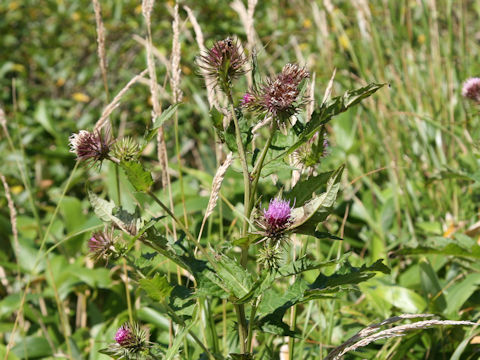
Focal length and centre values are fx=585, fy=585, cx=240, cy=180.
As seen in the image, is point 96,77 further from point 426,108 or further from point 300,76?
point 300,76

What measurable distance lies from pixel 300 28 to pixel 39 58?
1464mm

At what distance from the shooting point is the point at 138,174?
76 cm

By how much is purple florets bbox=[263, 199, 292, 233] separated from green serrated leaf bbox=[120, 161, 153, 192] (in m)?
0.16

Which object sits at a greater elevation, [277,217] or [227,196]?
[277,217]

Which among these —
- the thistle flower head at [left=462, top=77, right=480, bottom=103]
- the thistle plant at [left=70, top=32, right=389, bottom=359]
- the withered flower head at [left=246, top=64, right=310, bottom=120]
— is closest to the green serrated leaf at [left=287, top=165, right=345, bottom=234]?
the thistle plant at [left=70, top=32, right=389, bottom=359]

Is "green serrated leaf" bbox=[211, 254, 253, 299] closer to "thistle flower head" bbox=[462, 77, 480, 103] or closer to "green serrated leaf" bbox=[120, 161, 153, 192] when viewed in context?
"green serrated leaf" bbox=[120, 161, 153, 192]

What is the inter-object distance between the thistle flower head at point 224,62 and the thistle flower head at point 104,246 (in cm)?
27

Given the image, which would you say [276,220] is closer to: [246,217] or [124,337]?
[246,217]

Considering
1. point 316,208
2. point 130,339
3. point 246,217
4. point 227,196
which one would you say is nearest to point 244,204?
point 246,217

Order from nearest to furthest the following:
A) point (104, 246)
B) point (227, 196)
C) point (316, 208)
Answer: point (316, 208)
point (104, 246)
point (227, 196)

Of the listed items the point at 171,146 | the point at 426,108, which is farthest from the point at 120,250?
the point at 171,146

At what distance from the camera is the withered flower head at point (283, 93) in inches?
29.8

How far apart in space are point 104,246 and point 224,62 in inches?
12.1

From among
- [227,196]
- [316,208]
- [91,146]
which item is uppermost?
[91,146]
